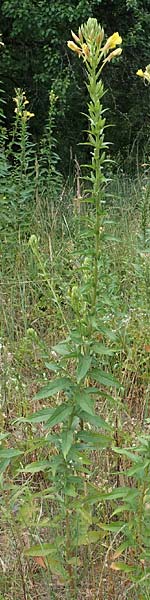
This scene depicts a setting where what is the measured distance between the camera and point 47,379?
2.62 m

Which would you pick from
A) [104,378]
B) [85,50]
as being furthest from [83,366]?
[85,50]

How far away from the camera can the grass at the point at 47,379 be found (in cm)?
188

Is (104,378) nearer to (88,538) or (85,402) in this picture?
(85,402)

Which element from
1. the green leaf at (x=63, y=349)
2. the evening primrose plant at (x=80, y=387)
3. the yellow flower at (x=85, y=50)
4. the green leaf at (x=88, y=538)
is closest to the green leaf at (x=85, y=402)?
the evening primrose plant at (x=80, y=387)

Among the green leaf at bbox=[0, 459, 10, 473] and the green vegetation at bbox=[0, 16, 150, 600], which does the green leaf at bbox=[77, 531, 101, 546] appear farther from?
the green leaf at bbox=[0, 459, 10, 473]

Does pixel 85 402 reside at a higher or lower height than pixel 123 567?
higher

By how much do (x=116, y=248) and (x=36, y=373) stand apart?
1.62 m

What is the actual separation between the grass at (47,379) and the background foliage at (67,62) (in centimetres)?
335

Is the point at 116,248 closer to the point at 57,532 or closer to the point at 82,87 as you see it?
the point at 57,532

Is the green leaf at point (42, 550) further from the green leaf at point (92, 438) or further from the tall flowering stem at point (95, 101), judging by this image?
the tall flowering stem at point (95, 101)

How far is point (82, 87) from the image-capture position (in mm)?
8828

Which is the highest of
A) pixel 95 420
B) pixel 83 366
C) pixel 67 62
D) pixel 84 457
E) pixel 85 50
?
pixel 67 62

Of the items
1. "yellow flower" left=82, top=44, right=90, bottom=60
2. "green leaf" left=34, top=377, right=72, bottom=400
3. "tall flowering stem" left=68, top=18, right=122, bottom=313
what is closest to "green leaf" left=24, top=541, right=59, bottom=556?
"green leaf" left=34, top=377, right=72, bottom=400

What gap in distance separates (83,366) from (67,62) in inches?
287
